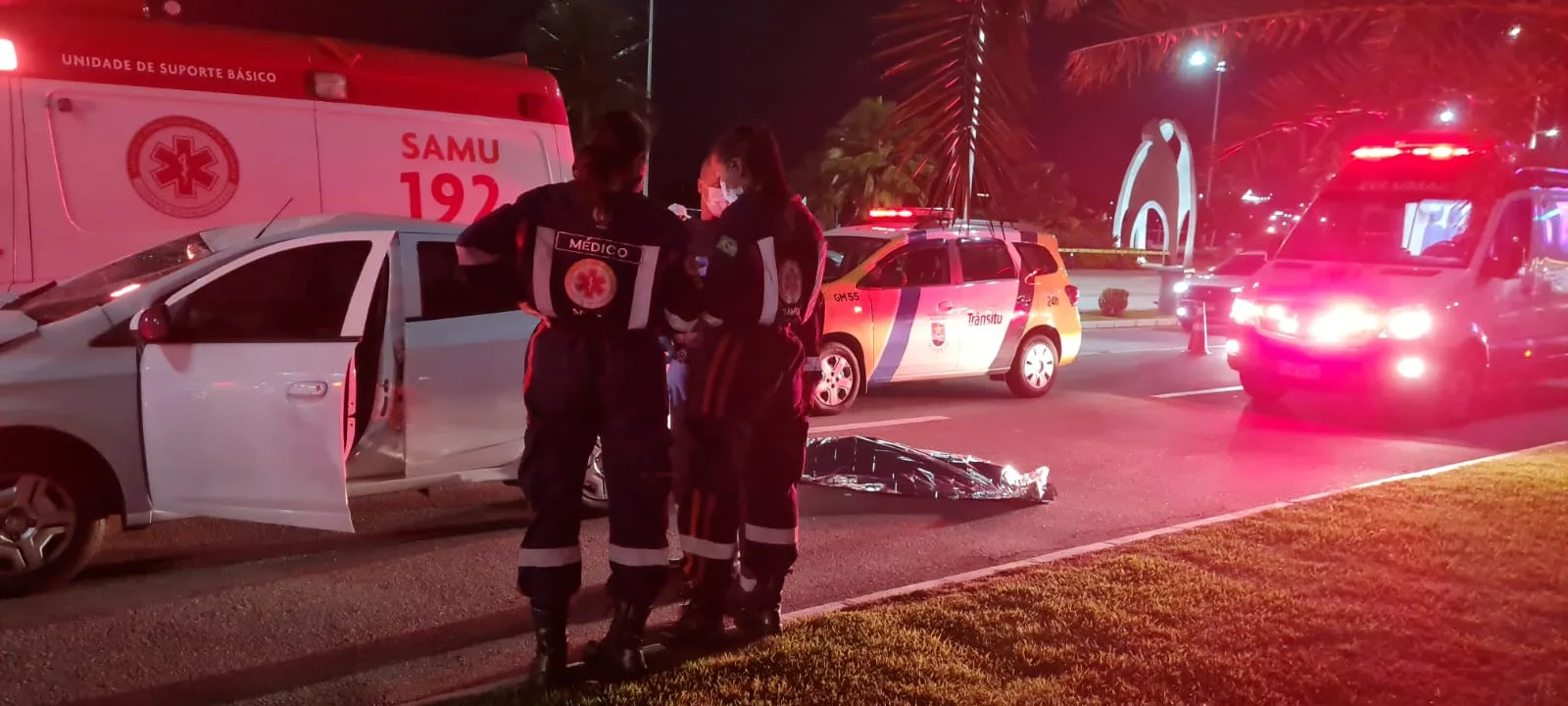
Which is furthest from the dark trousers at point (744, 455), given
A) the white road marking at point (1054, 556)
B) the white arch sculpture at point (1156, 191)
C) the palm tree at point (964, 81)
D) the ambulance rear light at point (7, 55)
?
the white arch sculpture at point (1156, 191)

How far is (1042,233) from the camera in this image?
11.0 metres

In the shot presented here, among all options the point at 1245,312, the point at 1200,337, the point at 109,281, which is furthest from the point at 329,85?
the point at 1200,337

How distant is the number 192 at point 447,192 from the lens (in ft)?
24.0

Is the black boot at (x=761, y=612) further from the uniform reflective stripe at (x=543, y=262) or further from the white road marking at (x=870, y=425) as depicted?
the white road marking at (x=870, y=425)

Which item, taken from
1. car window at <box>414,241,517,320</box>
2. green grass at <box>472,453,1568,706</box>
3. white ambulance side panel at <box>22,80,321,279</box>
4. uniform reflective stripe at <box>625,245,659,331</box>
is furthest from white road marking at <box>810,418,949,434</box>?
uniform reflective stripe at <box>625,245,659,331</box>

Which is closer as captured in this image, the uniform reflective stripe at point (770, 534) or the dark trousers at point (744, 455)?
the dark trousers at point (744, 455)

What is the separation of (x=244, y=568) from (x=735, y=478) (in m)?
2.55

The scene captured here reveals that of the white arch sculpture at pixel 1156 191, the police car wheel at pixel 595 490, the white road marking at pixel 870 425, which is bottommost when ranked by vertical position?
the white road marking at pixel 870 425

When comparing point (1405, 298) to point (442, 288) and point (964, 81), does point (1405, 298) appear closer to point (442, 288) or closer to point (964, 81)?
point (442, 288)

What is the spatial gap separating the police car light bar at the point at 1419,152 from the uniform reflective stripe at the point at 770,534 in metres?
2.26

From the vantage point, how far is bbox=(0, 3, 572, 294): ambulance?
6.14 metres

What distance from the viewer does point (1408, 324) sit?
9.66 metres

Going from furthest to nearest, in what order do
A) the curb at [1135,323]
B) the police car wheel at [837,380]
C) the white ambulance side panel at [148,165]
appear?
1. the curb at [1135,323]
2. the police car wheel at [837,380]
3. the white ambulance side panel at [148,165]

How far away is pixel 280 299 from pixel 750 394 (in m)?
2.43
